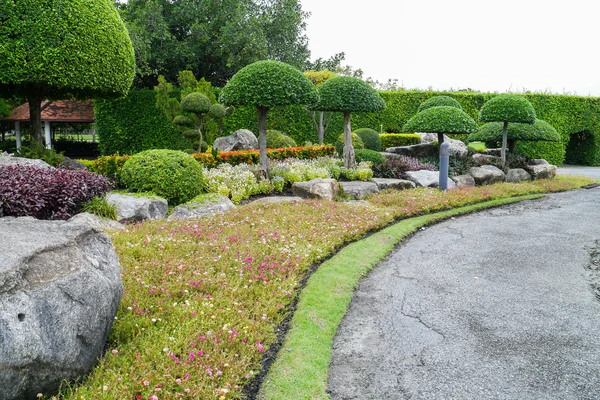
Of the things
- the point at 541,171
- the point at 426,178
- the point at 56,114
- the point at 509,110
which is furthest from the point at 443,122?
the point at 56,114

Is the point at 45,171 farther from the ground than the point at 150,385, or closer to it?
farther from the ground

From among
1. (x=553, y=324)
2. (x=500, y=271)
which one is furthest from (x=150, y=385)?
(x=500, y=271)

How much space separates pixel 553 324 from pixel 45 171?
364 inches

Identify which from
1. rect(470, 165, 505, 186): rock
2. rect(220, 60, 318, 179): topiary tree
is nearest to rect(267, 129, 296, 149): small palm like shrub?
rect(220, 60, 318, 179): topiary tree

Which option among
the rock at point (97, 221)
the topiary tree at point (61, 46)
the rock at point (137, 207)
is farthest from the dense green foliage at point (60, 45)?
the rock at point (97, 221)

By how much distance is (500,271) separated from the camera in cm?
729

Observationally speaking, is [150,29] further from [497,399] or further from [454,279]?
[497,399]

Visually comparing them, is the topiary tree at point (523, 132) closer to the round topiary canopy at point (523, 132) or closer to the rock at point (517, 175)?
the round topiary canopy at point (523, 132)

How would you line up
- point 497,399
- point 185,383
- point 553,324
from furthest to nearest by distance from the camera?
point 553,324, point 497,399, point 185,383

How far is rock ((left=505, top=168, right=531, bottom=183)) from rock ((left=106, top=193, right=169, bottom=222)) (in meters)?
12.9

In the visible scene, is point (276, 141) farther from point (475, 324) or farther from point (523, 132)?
point (475, 324)

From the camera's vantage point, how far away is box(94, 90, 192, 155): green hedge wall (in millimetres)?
23031

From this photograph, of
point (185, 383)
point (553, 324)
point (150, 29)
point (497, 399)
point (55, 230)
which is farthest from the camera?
point (150, 29)

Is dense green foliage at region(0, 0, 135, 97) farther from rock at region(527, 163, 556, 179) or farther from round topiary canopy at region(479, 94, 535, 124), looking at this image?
rock at region(527, 163, 556, 179)
